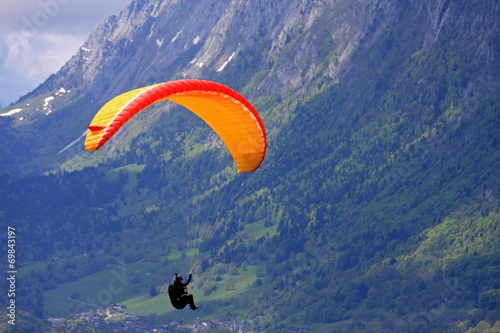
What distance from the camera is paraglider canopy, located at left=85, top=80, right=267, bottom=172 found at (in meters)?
49.1

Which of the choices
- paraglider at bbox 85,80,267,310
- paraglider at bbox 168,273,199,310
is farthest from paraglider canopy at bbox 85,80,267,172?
paraglider at bbox 168,273,199,310

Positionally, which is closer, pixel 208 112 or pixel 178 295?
pixel 178 295

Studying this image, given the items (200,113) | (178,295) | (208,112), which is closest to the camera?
(178,295)

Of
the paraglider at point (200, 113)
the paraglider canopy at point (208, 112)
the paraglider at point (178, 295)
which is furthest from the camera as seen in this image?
the paraglider at point (178, 295)

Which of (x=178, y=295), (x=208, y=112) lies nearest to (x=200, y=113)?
(x=208, y=112)

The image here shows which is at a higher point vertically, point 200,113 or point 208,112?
point 200,113

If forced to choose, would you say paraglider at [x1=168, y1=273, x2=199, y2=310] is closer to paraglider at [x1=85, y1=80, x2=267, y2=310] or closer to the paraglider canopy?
paraglider at [x1=85, y1=80, x2=267, y2=310]

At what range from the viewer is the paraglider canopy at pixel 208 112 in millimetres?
49125

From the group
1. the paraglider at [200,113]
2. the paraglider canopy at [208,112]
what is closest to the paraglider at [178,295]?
the paraglider at [200,113]

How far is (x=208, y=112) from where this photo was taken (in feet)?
204

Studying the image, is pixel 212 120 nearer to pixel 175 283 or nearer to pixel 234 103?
pixel 234 103

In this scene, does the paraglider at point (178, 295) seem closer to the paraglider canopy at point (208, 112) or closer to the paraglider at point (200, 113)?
the paraglider at point (200, 113)

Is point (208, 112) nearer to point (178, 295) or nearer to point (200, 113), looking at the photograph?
point (200, 113)

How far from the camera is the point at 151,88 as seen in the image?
53250mm
